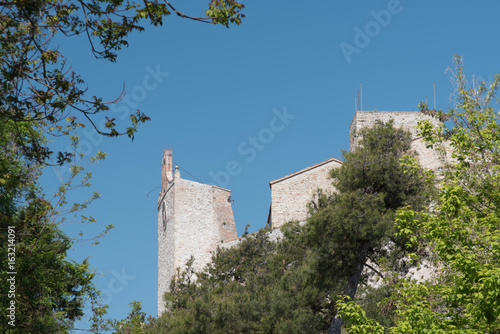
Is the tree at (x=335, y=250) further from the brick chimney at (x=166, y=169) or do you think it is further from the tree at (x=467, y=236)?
the brick chimney at (x=166, y=169)

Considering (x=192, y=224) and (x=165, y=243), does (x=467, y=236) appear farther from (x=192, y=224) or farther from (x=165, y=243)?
(x=165, y=243)

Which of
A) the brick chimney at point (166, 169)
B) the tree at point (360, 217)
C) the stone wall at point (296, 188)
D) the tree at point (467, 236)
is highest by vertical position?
the brick chimney at point (166, 169)

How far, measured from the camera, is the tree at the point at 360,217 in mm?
17109

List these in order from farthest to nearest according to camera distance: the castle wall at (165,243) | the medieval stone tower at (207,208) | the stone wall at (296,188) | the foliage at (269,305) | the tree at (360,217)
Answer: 1. the castle wall at (165,243)
2. the medieval stone tower at (207,208)
3. the stone wall at (296,188)
4. the foliage at (269,305)
5. the tree at (360,217)

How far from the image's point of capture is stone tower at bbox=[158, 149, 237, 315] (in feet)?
121

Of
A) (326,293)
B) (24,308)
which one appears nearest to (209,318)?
(326,293)

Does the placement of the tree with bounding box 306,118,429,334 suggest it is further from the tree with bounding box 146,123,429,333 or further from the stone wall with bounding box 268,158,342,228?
the stone wall with bounding box 268,158,342,228

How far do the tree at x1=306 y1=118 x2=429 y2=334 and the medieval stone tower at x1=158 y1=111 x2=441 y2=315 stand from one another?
15.3 m

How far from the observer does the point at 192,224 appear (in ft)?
123

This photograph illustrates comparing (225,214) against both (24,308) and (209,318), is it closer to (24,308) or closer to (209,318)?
(209,318)

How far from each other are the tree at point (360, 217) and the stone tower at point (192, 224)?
18683 mm

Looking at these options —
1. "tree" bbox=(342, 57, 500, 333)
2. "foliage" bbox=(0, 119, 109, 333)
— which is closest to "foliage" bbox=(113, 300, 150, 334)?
"foliage" bbox=(0, 119, 109, 333)

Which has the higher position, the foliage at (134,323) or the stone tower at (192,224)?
the stone tower at (192,224)


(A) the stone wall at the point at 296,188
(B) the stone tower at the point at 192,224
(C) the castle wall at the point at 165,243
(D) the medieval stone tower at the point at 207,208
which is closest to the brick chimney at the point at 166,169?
(D) the medieval stone tower at the point at 207,208
